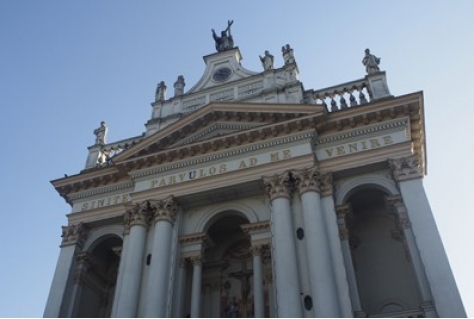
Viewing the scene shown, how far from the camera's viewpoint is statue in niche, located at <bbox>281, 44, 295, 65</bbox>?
79.4 ft

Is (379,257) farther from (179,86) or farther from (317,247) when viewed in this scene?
(179,86)

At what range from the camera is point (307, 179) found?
18.9m

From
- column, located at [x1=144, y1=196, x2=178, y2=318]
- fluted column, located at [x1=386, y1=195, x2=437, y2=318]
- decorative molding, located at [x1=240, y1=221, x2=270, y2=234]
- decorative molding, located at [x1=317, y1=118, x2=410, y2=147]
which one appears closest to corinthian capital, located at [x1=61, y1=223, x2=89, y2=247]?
column, located at [x1=144, y1=196, x2=178, y2=318]

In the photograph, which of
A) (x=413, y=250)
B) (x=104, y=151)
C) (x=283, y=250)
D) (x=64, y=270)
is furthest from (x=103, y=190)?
(x=413, y=250)

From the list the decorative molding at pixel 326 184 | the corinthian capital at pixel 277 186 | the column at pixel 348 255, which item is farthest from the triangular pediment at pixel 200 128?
the column at pixel 348 255

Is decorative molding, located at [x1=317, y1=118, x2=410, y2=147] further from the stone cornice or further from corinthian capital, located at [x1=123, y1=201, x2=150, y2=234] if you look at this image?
corinthian capital, located at [x1=123, y1=201, x2=150, y2=234]

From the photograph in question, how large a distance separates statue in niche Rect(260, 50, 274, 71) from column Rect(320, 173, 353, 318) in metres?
7.70

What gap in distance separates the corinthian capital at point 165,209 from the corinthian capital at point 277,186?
390 centimetres

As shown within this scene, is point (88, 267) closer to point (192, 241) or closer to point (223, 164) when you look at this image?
point (192, 241)

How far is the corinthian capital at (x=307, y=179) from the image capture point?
1866cm

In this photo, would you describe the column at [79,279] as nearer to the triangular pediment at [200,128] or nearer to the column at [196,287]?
the triangular pediment at [200,128]

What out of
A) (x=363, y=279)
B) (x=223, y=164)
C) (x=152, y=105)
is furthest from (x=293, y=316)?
(x=152, y=105)

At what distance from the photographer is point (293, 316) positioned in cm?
1597

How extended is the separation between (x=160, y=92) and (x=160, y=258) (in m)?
10.1
